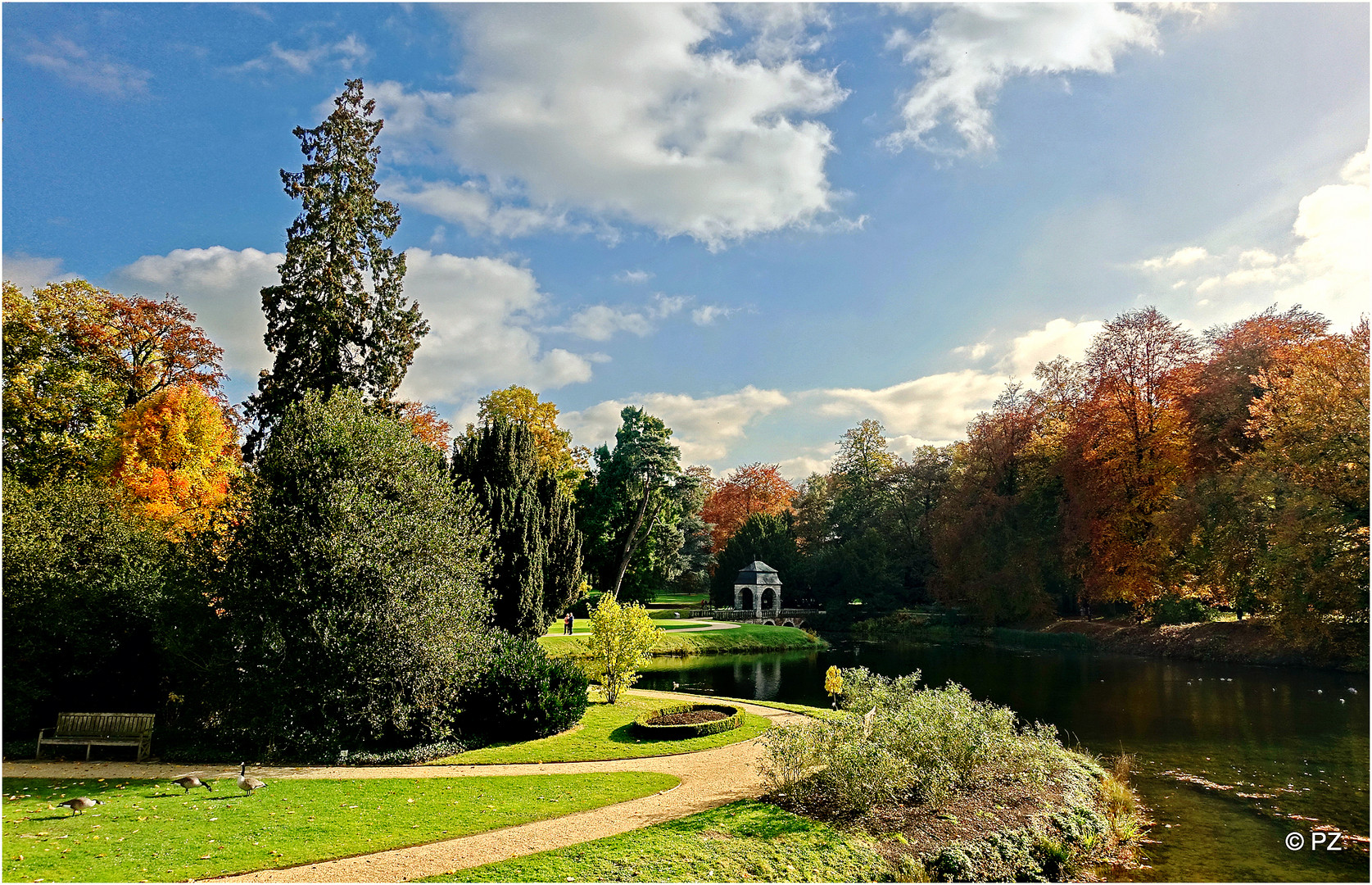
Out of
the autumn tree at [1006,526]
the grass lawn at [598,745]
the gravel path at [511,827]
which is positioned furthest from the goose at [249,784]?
the autumn tree at [1006,526]

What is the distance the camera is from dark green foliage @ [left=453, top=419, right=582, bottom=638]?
19.4 m

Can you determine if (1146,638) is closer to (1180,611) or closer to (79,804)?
(1180,611)

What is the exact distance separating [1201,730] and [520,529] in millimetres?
16553

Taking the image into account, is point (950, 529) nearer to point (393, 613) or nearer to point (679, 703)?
point (679, 703)

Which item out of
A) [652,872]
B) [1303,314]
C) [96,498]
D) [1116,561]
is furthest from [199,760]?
[1303,314]

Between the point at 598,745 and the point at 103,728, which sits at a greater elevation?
the point at 103,728

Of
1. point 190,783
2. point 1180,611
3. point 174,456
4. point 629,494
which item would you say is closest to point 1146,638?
point 1180,611

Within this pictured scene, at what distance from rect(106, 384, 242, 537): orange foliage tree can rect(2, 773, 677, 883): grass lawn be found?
35.2 feet

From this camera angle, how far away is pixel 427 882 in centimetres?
674

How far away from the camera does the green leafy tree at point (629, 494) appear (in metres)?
34.5

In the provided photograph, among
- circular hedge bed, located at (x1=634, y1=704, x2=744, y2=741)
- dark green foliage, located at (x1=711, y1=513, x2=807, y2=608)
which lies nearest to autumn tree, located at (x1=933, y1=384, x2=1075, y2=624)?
dark green foliage, located at (x1=711, y1=513, x2=807, y2=608)

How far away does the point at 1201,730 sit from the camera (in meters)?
15.4

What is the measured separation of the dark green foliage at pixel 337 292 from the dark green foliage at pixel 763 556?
30.0 m

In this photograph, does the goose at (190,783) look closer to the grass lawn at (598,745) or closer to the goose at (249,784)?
the goose at (249,784)
